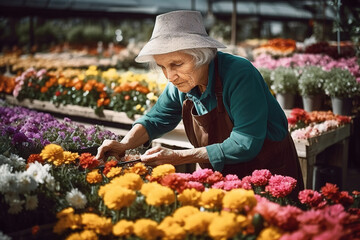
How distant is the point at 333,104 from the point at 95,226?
13.4 feet

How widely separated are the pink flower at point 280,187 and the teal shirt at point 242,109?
0.28 m

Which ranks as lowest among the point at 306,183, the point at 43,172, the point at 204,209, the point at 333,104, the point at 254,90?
the point at 306,183

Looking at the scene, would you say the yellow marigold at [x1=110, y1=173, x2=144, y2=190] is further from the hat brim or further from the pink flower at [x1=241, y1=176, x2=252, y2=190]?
the hat brim

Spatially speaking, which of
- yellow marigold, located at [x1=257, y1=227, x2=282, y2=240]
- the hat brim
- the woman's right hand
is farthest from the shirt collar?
yellow marigold, located at [x1=257, y1=227, x2=282, y2=240]

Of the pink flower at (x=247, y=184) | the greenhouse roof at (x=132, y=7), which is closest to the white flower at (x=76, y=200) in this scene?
the pink flower at (x=247, y=184)

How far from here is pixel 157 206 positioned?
1310 mm

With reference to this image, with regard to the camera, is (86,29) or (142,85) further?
(86,29)

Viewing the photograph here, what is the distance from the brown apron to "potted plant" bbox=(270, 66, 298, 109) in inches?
111

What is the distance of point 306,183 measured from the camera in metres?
3.33

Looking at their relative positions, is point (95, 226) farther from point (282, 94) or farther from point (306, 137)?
point (282, 94)

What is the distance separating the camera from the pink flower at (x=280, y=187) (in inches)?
63.1

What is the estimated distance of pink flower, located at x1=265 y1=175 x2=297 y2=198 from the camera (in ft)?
5.26

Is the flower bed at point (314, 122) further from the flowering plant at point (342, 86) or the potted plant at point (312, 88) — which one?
the potted plant at point (312, 88)

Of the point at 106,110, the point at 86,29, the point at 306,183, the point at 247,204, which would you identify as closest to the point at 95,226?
the point at 247,204
